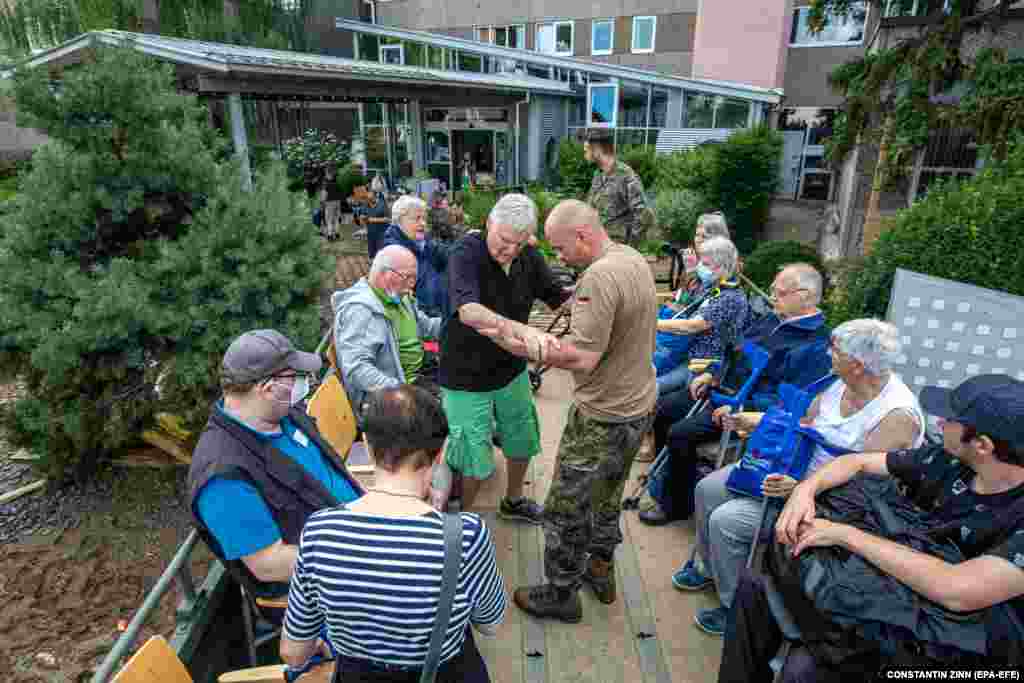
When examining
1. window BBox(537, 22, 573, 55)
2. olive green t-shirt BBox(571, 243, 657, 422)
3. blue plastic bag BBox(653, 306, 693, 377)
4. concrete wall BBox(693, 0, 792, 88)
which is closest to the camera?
olive green t-shirt BBox(571, 243, 657, 422)

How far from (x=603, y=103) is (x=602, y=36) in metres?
5.62

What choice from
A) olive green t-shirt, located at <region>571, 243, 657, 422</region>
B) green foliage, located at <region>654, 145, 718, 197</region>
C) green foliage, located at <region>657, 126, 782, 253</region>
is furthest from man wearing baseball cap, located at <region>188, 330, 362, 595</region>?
green foliage, located at <region>654, 145, 718, 197</region>

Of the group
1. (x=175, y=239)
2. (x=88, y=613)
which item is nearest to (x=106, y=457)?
(x=88, y=613)

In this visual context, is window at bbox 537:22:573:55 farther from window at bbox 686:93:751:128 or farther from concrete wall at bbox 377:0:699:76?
window at bbox 686:93:751:128

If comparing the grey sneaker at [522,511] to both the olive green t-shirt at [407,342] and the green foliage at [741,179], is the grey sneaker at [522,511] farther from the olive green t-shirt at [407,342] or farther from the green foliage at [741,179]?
the green foliage at [741,179]

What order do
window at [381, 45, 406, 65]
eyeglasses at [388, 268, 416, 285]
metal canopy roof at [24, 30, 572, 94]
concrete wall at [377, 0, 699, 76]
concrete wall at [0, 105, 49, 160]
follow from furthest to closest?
1. window at [381, 45, 406, 65]
2. concrete wall at [377, 0, 699, 76]
3. concrete wall at [0, 105, 49, 160]
4. metal canopy roof at [24, 30, 572, 94]
5. eyeglasses at [388, 268, 416, 285]

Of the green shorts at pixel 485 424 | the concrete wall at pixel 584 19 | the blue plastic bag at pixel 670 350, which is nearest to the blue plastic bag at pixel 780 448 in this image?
the green shorts at pixel 485 424

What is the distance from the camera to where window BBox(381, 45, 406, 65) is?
81.0 feet

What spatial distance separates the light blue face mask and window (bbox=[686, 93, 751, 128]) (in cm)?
1522

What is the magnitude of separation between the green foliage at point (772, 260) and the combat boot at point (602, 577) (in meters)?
4.67

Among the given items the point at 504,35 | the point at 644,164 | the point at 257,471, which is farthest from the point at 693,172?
the point at 504,35

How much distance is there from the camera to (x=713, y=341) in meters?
4.11

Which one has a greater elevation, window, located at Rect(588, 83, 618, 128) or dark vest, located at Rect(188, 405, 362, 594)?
window, located at Rect(588, 83, 618, 128)

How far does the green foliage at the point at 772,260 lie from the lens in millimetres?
6781
